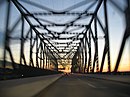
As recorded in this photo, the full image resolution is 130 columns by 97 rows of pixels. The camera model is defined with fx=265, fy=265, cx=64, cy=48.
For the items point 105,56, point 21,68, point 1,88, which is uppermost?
point 105,56

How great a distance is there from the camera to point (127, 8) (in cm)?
1894

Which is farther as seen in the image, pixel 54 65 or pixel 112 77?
pixel 54 65

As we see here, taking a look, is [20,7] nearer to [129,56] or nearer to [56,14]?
[56,14]

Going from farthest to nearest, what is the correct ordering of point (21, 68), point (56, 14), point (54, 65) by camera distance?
point (54, 65) < point (56, 14) < point (21, 68)

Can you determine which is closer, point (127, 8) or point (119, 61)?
point (127, 8)

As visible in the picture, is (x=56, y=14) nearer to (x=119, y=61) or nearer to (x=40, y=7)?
(x=40, y=7)

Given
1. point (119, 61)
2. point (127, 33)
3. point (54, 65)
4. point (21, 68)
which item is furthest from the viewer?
point (54, 65)

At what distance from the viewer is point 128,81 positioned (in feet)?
59.1

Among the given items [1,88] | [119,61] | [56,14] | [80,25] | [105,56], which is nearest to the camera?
[1,88]

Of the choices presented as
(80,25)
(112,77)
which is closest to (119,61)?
(112,77)

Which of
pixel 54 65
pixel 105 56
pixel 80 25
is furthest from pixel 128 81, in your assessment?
pixel 54 65

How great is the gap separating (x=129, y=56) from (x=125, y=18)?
2900 mm

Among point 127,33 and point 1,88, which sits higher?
point 127,33

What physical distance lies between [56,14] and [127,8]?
63.4ft
